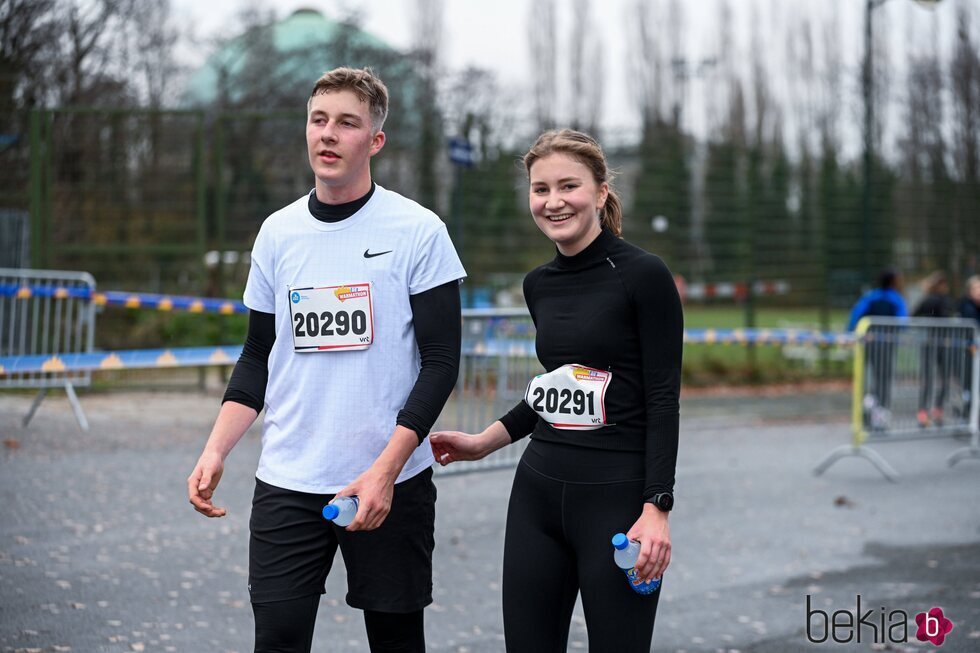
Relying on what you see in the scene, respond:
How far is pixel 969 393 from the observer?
11.5m

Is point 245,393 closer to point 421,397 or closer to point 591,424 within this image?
point 421,397

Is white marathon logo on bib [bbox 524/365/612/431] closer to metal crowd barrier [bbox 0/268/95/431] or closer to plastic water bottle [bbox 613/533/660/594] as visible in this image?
plastic water bottle [bbox 613/533/660/594]

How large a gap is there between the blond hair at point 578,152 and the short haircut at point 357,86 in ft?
1.46

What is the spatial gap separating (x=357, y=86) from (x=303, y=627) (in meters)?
1.48

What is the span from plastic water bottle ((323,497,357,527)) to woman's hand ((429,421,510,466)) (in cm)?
53

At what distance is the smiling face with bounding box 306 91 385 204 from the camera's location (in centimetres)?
320

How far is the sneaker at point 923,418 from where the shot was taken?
10646mm

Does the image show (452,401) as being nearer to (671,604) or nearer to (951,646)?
(671,604)

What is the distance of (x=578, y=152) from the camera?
3219 millimetres

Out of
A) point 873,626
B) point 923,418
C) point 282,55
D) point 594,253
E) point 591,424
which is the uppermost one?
point 282,55

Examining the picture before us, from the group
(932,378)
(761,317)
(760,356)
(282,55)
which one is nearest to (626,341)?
(932,378)

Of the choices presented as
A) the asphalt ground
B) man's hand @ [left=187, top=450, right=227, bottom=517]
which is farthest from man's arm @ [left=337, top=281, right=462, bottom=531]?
the asphalt ground

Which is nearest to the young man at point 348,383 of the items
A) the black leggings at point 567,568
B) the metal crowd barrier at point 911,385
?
the black leggings at point 567,568

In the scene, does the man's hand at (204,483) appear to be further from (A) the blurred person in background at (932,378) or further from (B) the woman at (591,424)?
(A) the blurred person in background at (932,378)
